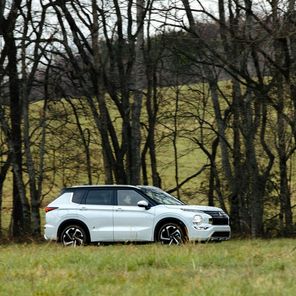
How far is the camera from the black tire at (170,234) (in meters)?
17.7

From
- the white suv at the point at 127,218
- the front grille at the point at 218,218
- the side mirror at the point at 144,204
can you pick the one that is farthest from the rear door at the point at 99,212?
the front grille at the point at 218,218

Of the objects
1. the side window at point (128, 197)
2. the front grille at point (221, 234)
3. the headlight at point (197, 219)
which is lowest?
the front grille at point (221, 234)

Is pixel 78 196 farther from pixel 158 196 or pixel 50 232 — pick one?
pixel 158 196

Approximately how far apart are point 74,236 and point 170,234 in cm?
259

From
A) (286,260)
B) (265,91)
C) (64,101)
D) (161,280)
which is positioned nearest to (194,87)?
(64,101)

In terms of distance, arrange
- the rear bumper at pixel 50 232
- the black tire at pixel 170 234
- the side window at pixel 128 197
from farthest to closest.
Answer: the rear bumper at pixel 50 232, the side window at pixel 128 197, the black tire at pixel 170 234

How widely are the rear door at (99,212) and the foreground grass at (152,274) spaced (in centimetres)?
685

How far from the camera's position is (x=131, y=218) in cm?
1819

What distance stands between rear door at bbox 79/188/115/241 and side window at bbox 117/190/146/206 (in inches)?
7.6

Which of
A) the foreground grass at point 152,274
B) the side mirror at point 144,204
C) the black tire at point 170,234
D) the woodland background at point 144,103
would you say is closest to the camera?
the foreground grass at point 152,274

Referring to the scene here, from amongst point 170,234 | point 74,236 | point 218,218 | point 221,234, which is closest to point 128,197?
point 170,234

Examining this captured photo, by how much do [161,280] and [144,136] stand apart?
2431 centimetres

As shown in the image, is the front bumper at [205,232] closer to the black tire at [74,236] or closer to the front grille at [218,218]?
the front grille at [218,218]

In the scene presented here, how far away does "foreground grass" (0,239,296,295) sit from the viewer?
7266 mm
